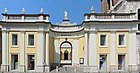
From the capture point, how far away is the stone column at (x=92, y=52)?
109ft

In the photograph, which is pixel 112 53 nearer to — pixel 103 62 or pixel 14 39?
pixel 103 62

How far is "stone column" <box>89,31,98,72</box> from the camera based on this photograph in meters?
33.3

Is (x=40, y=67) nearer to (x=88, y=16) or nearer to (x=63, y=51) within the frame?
(x=88, y=16)

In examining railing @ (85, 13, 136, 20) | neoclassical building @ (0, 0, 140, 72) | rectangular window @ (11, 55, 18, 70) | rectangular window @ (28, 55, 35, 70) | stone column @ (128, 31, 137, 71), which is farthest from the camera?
rectangular window @ (28, 55, 35, 70)

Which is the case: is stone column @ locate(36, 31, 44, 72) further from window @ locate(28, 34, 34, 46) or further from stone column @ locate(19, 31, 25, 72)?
stone column @ locate(19, 31, 25, 72)

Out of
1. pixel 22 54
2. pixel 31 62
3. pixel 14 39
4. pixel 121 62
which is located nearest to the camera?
pixel 22 54

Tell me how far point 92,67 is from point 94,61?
73 centimetres

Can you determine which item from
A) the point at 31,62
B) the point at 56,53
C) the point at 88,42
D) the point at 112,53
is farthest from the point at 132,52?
the point at 31,62

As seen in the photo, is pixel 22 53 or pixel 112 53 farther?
pixel 22 53

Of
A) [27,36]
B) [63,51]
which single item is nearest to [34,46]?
[27,36]

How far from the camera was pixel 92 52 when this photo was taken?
33.4 metres

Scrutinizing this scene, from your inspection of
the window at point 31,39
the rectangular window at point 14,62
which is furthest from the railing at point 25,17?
the rectangular window at point 14,62

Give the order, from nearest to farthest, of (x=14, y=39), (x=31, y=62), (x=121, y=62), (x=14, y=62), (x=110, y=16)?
1. (x=110, y=16)
2. (x=121, y=62)
3. (x=14, y=62)
4. (x=31, y=62)
5. (x=14, y=39)

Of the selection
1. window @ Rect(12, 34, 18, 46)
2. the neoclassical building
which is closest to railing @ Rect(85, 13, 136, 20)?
the neoclassical building
